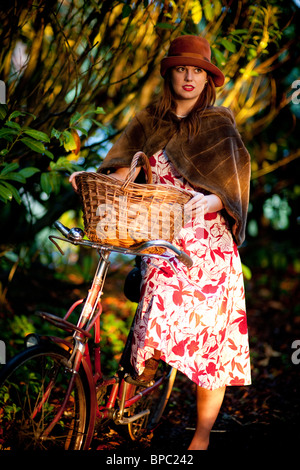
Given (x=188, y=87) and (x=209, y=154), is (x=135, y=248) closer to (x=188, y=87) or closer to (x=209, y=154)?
(x=209, y=154)

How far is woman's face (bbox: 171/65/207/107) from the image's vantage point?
101 inches

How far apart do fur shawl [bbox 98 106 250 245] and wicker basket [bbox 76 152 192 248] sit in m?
0.41

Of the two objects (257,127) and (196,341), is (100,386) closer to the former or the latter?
(196,341)

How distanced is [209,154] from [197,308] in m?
0.77

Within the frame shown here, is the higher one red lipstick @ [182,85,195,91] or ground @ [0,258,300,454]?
red lipstick @ [182,85,195,91]

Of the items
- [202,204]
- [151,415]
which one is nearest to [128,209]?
[202,204]

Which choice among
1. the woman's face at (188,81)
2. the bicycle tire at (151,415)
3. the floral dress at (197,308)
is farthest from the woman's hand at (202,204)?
the bicycle tire at (151,415)

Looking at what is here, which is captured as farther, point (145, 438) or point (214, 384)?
point (145, 438)

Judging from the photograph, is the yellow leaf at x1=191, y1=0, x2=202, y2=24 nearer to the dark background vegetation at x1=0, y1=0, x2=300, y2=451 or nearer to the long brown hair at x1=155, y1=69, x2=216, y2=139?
the dark background vegetation at x1=0, y1=0, x2=300, y2=451

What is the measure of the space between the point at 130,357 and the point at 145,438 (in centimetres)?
73

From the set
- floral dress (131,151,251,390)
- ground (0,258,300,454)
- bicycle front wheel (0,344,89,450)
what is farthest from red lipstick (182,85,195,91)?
ground (0,258,300,454)
